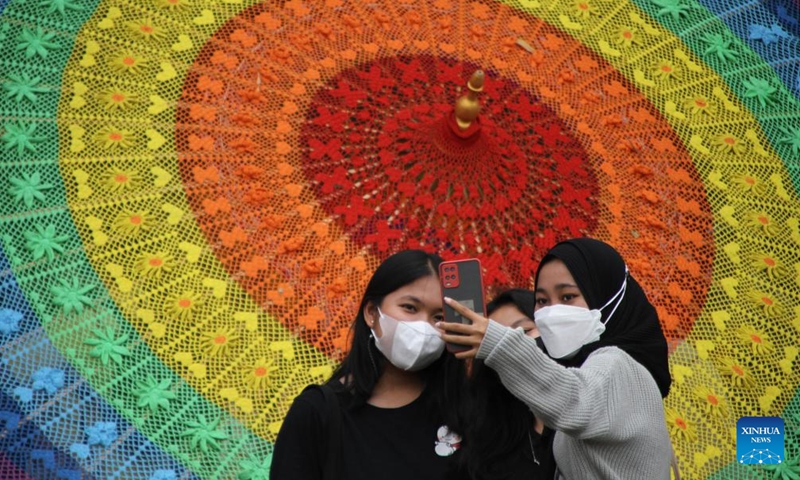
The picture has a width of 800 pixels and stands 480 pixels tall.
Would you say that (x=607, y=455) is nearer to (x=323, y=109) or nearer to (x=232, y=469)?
(x=232, y=469)

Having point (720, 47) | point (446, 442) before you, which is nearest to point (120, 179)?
point (446, 442)

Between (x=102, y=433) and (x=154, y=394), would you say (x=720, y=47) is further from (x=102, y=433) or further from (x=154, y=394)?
(x=102, y=433)

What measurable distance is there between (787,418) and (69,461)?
258cm

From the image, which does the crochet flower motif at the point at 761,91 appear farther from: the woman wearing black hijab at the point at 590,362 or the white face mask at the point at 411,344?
the white face mask at the point at 411,344

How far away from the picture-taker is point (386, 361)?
2871 millimetres

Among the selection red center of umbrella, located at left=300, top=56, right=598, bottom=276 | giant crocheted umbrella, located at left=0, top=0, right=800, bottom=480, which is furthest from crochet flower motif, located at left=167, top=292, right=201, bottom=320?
red center of umbrella, located at left=300, top=56, right=598, bottom=276

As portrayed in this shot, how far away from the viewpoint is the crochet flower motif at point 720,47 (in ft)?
14.9

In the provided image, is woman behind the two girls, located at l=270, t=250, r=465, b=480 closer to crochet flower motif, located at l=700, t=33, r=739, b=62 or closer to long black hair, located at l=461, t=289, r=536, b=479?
long black hair, located at l=461, t=289, r=536, b=479

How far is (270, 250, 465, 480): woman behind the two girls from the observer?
2.60 meters

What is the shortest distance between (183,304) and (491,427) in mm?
1224

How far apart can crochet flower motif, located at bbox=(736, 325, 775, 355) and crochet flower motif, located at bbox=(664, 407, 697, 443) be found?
1.39ft

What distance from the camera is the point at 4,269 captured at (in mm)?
3377

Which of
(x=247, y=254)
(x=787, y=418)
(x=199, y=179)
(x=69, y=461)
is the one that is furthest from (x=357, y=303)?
(x=787, y=418)

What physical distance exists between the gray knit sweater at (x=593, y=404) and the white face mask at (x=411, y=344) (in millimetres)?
449
